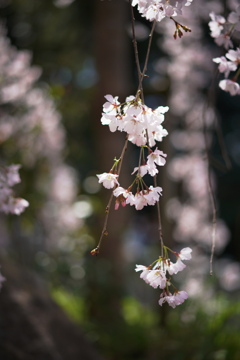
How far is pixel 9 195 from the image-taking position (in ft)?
4.72

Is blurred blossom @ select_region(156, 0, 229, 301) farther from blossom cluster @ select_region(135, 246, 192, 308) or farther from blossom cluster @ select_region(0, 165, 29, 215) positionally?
blossom cluster @ select_region(135, 246, 192, 308)

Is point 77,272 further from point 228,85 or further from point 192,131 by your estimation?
point 228,85

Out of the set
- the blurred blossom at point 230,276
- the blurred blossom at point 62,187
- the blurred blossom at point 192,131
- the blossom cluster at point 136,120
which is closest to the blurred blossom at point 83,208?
the blurred blossom at point 192,131

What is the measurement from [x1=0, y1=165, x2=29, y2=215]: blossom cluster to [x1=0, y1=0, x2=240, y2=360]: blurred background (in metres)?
0.72

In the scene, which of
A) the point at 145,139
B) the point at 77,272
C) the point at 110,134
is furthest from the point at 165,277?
the point at 77,272

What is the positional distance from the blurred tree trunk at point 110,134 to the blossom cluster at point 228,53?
2.34 m

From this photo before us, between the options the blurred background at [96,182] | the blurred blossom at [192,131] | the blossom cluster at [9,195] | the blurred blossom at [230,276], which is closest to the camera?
the blossom cluster at [9,195]

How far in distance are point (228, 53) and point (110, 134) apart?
8.29ft

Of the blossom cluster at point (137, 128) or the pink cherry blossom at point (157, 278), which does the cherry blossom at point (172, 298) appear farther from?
the blossom cluster at point (137, 128)

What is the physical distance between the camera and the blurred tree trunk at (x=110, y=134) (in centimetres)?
354

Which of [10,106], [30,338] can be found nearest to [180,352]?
[30,338]

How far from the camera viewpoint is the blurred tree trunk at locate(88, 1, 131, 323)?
3.54 m

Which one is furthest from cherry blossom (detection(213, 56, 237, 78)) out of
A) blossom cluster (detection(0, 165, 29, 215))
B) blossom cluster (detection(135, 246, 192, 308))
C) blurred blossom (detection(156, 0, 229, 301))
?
blurred blossom (detection(156, 0, 229, 301))

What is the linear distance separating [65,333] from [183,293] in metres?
1.29
